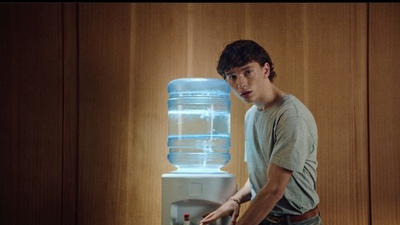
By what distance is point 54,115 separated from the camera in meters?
2.96

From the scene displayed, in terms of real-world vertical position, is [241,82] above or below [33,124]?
above

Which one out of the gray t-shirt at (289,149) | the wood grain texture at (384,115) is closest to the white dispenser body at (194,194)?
the gray t-shirt at (289,149)

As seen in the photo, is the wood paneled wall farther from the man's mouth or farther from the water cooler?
the man's mouth

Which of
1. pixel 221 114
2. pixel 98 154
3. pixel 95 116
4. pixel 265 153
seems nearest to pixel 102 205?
pixel 98 154

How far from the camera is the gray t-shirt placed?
6.79 feet

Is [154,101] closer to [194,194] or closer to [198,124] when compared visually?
[198,124]

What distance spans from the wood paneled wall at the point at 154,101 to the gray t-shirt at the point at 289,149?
0.63 metres

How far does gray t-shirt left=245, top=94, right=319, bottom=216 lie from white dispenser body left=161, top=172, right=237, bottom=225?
0.16 m

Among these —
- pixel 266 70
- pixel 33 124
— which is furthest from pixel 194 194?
pixel 33 124

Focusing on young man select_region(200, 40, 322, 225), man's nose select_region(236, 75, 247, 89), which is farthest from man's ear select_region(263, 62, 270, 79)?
man's nose select_region(236, 75, 247, 89)

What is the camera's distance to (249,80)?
2.28 m

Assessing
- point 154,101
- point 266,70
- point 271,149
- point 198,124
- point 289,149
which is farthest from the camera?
point 154,101

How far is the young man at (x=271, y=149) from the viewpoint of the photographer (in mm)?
2072

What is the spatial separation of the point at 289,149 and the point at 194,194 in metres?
0.56
